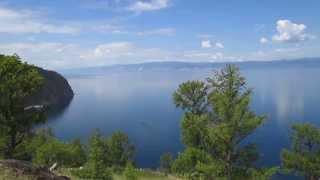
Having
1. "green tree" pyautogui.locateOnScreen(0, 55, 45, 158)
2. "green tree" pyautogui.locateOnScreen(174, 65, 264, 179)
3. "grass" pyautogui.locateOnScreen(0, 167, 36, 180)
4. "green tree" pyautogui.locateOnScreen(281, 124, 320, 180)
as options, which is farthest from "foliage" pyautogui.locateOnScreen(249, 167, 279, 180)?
"green tree" pyautogui.locateOnScreen(281, 124, 320, 180)

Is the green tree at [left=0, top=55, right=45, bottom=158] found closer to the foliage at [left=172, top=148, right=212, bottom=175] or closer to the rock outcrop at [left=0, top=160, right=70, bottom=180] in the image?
the foliage at [left=172, top=148, right=212, bottom=175]

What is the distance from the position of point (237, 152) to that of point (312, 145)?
123ft

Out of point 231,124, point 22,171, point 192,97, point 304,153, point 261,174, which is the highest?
point 192,97

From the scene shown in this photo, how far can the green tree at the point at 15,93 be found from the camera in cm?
3834

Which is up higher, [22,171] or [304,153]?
[22,171]

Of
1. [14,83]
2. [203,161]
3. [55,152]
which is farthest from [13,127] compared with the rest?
[55,152]

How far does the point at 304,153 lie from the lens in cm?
7275

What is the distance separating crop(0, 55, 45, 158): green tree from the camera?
38344mm

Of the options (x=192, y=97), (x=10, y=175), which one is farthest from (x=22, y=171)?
(x=192, y=97)

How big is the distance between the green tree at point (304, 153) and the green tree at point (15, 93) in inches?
1730

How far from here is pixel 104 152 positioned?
98625 millimetres

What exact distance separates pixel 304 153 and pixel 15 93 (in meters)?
49.4

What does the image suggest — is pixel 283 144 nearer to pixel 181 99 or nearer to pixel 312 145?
pixel 312 145

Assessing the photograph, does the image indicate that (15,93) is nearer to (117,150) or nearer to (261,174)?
(261,174)
